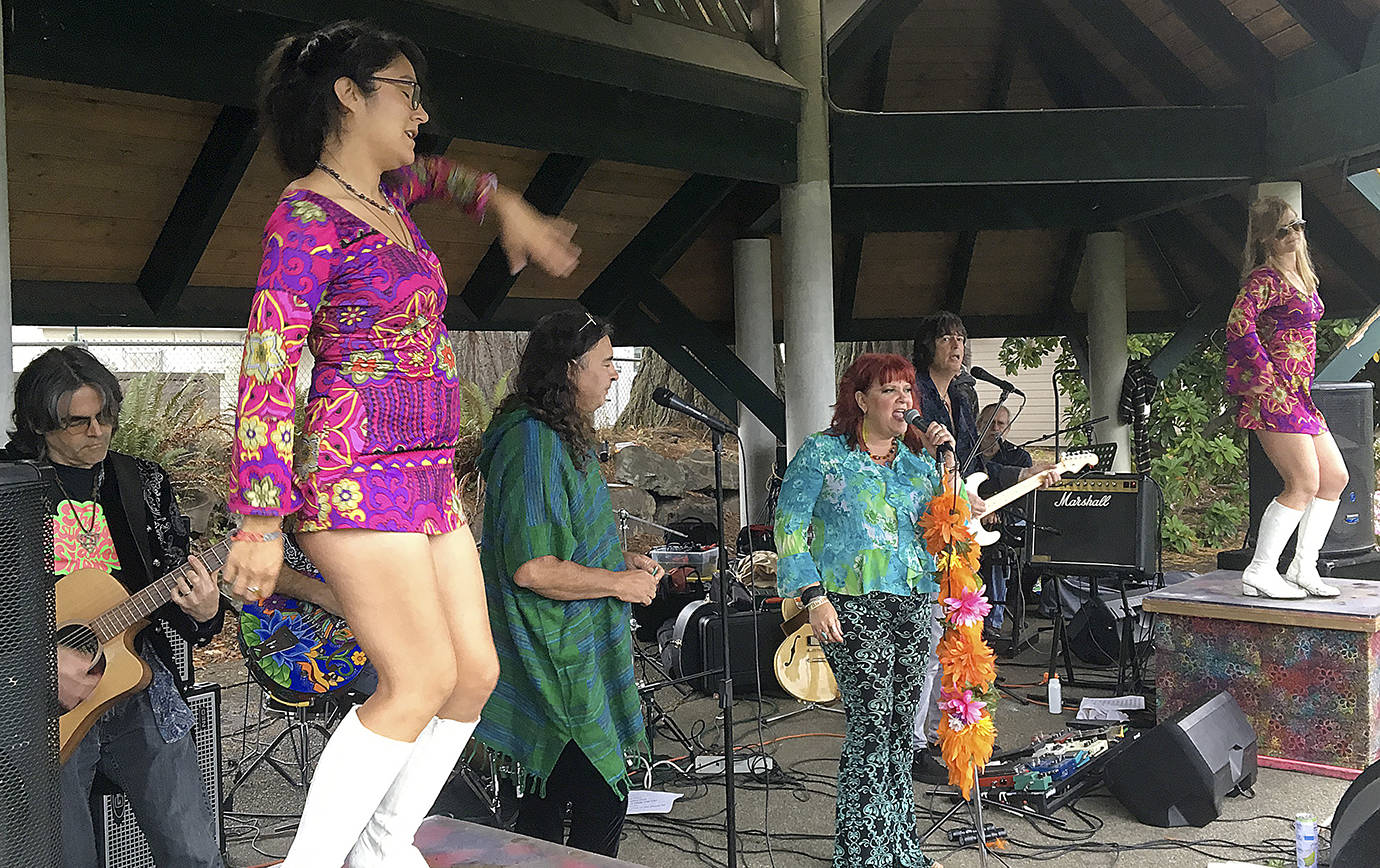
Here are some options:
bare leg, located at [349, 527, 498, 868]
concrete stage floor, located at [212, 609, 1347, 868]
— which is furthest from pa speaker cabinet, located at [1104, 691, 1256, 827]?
bare leg, located at [349, 527, 498, 868]

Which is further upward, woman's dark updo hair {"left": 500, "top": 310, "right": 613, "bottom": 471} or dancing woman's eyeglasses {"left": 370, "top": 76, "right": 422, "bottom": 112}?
dancing woman's eyeglasses {"left": 370, "top": 76, "right": 422, "bottom": 112}

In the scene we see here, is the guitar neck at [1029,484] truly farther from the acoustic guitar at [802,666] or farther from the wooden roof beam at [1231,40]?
the wooden roof beam at [1231,40]

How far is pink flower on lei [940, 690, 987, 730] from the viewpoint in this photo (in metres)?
3.57

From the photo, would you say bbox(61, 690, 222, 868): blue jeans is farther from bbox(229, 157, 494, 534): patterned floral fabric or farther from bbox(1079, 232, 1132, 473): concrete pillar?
bbox(1079, 232, 1132, 473): concrete pillar

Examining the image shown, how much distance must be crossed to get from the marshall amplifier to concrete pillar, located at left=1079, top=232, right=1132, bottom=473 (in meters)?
3.62

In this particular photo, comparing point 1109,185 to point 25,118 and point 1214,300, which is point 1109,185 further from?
point 25,118

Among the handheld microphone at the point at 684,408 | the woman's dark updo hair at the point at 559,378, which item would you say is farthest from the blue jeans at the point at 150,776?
the handheld microphone at the point at 684,408

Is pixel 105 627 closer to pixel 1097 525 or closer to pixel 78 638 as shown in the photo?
pixel 78 638

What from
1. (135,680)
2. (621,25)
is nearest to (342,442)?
(135,680)

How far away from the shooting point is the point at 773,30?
676cm

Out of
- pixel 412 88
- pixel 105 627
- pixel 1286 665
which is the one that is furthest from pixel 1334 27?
pixel 105 627

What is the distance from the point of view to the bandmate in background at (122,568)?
9.45 ft

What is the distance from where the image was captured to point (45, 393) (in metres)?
2.91

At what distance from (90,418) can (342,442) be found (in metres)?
1.51
